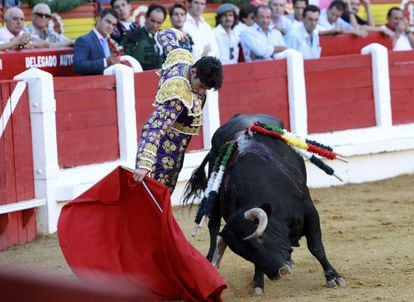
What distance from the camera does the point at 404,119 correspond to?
9445 mm

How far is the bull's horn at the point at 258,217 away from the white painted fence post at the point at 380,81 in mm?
5516

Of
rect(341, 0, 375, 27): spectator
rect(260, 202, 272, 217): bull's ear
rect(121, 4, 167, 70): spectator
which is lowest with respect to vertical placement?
rect(260, 202, 272, 217): bull's ear

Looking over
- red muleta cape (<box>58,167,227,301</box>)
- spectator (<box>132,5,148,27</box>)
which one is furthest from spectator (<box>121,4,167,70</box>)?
red muleta cape (<box>58,167,227,301</box>)

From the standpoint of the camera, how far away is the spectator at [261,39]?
27.0ft

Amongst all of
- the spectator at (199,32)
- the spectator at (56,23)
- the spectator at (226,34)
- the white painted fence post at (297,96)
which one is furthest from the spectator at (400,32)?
the spectator at (56,23)

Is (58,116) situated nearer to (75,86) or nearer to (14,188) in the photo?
(75,86)

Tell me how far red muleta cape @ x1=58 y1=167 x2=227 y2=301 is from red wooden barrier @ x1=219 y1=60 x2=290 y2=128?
357cm

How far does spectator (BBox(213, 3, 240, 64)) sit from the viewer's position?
8.16m

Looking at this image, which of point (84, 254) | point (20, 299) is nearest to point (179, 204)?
point (84, 254)

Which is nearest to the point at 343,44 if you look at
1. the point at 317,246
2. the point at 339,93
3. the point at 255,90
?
the point at 339,93

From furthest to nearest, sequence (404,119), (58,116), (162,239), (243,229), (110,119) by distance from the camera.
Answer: (404,119), (110,119), (58,116), (162,239), (243,229)

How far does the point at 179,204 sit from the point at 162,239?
9.91 ft

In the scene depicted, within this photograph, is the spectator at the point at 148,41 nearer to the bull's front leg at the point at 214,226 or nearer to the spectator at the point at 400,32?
the bull's front leg at the point at 214,226

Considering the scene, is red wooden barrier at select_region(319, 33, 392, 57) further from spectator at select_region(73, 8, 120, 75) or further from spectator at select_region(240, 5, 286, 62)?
spectator at select_region(73, 8, 120, 75)
